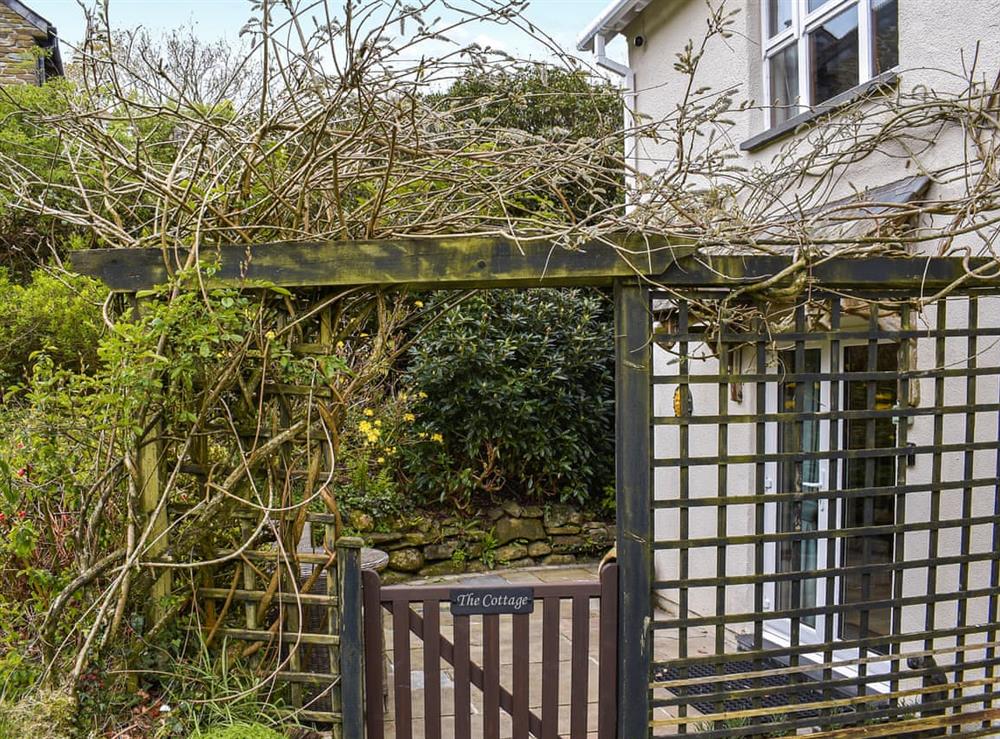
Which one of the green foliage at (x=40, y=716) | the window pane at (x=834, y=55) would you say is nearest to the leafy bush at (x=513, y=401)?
the window pane at (x=834, y=55)

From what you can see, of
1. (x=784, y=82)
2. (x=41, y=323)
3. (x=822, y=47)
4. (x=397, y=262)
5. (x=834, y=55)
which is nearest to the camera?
(x=397, y=262)

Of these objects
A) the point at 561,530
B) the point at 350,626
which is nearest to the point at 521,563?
the point at 561,530

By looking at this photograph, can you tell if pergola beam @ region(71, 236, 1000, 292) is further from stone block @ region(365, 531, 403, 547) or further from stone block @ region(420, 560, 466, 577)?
stone block @ region(420, 560, 466, 577)

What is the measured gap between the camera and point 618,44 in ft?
25.6

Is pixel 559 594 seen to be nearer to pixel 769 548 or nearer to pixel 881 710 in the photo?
pixel 881 710

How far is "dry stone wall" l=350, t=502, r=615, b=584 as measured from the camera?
834cm

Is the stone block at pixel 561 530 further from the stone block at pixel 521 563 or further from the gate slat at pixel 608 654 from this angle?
the gate slat at pixel 608 654

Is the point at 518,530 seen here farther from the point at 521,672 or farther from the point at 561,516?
the point at 521,672

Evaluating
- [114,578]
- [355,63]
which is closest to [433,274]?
[355,63]

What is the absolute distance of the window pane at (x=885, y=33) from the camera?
4867 millimetres

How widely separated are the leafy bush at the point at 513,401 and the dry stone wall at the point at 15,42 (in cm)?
832

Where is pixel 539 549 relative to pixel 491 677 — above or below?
below

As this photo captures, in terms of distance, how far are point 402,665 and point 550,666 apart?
0.65 meters

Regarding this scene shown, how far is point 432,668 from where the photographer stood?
144 inches
